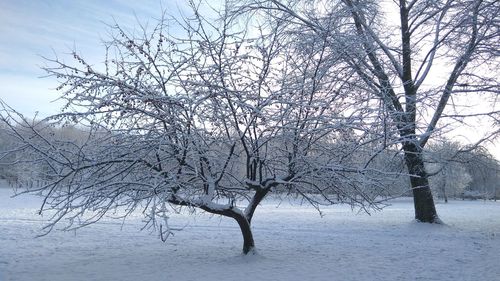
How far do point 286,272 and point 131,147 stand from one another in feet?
12.1

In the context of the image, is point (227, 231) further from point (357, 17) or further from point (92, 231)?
point (357, 17)

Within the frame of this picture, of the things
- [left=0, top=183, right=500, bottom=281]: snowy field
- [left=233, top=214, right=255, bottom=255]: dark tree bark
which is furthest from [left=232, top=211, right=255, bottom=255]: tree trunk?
[left=0, top=183, right=500, bottom=281]: snowy field

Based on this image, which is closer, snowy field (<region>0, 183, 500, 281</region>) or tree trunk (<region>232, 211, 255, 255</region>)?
snowy field (<region>0, 183, 500, 281</region>)

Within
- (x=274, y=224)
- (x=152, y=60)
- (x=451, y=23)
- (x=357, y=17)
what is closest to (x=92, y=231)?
(x=274, y=224)

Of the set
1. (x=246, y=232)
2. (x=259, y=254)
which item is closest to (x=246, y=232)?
(x=246, y=232)

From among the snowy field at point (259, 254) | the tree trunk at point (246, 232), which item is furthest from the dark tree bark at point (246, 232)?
the snowy field at point (259, 254)

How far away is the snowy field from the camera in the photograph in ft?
28.6

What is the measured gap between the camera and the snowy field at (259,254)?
8.73 m

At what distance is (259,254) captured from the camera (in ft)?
34.3

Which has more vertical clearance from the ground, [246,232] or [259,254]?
[246,232]

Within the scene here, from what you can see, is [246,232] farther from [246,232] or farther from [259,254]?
[259,254]

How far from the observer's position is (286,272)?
8.88 m

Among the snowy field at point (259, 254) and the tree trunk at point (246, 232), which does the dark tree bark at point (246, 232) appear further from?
the snowy field at point (259, 254)

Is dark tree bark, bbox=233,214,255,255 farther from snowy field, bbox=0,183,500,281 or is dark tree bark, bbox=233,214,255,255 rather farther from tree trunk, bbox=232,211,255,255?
snowy field, bbox=0,183,500,281
